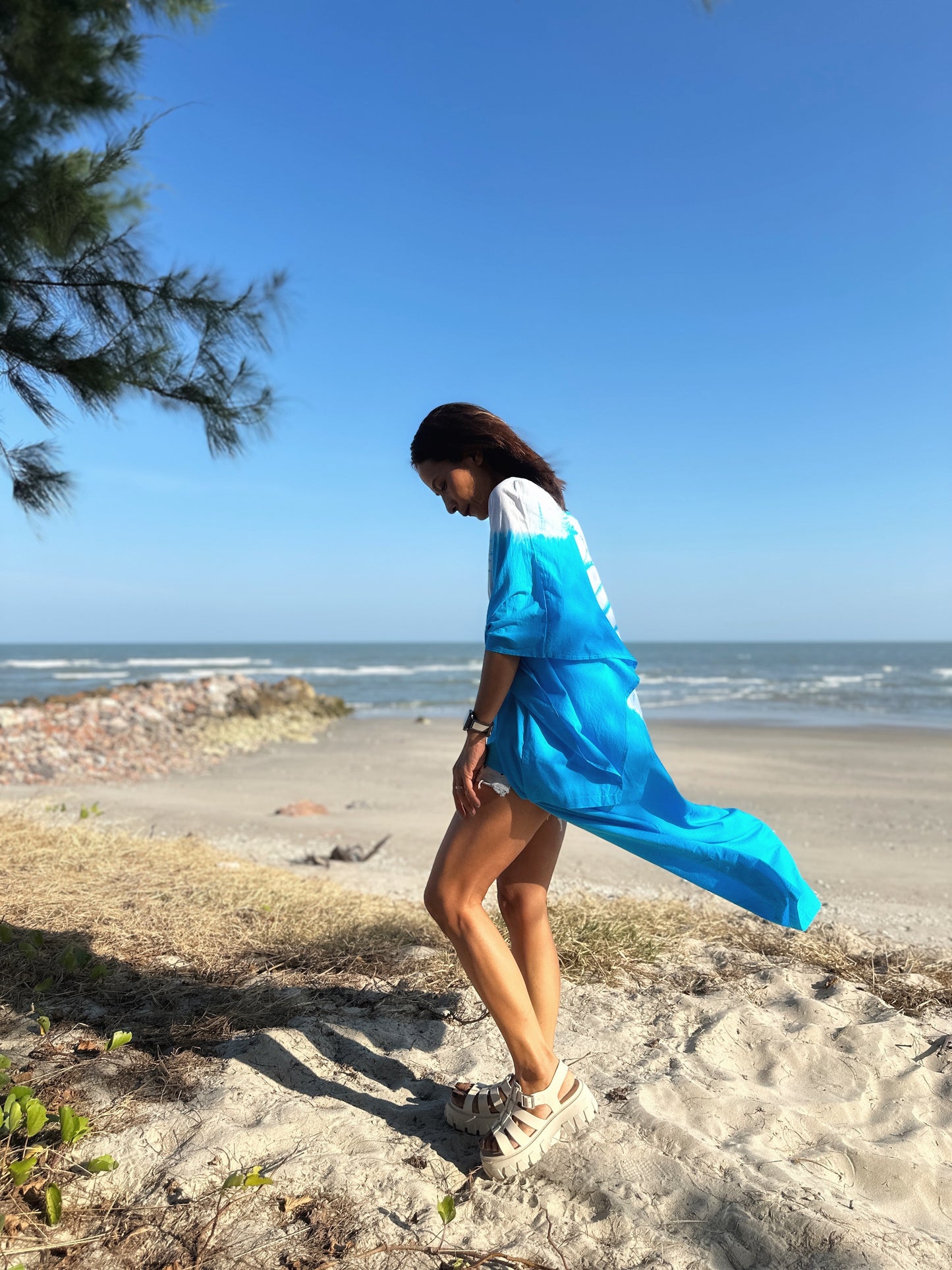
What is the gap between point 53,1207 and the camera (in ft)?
6.27

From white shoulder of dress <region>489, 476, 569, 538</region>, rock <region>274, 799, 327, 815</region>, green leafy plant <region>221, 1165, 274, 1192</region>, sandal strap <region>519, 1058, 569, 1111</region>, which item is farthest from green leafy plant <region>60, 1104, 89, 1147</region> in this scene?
rock <region>274, 799, 327, 815</region>

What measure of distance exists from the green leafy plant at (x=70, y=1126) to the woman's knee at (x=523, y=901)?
1179 mm

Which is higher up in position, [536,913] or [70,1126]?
[536,913]

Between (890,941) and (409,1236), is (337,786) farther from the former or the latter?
(409,1236)

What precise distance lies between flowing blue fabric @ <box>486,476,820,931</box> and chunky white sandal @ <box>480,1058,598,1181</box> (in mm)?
687

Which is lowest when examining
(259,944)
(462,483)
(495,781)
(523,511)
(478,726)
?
(259,944)

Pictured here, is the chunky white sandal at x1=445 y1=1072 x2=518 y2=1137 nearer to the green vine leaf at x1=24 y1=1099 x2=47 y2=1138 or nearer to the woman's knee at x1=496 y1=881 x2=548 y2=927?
the woman's knee at x1=496 y1=881 x2=548 y2=927

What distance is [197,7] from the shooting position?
212 inches

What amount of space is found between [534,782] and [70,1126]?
1421 mm

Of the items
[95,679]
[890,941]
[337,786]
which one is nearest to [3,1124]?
[890,941]

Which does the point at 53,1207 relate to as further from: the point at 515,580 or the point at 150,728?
the point at 150,728

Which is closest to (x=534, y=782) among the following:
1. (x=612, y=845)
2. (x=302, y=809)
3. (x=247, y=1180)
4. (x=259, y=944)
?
(x=247, y=1180)

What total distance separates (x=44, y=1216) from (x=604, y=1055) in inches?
66.2

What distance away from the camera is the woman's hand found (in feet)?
7.14
